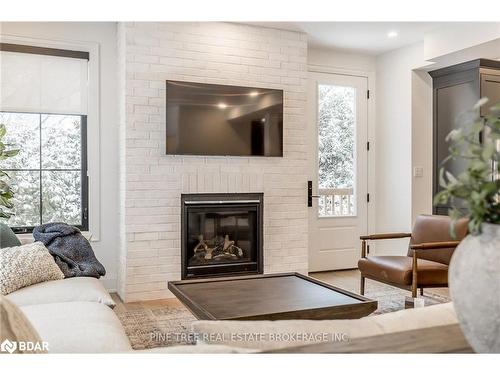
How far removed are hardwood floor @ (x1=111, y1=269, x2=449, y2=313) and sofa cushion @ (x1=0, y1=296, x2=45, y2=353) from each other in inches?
110

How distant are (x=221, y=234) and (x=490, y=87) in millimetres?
3109

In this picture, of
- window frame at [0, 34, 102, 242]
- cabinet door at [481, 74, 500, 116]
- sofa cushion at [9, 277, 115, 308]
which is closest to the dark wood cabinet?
cabinet door at [481, 74, 500, 116]

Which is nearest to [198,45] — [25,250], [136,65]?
[136,65]

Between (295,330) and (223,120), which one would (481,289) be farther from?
(223,120)

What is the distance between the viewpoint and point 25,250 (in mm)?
2703

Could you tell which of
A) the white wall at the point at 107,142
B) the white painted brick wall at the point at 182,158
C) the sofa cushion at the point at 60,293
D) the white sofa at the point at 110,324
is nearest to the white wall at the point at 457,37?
A: the white painted brick wall at the point at 182,158

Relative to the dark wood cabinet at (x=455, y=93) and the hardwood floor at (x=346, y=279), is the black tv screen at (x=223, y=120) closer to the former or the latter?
the hardwood floor at (x=346, y=279)

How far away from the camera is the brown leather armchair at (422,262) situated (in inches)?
130

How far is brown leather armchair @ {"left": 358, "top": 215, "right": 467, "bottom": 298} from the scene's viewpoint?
10.9 ft

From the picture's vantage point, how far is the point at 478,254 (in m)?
0.85
